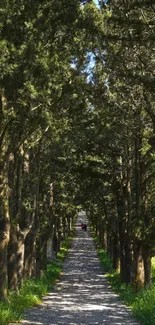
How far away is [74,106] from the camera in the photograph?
18.4m

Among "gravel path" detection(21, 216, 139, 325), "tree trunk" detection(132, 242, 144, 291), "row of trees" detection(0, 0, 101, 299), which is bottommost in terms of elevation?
"gravel path" detection(21, 216, 139, 325)

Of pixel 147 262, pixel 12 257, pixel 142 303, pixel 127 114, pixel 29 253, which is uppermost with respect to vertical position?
pixel 127 114

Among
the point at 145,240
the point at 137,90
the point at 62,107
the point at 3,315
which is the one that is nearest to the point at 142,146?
the point at 145,240

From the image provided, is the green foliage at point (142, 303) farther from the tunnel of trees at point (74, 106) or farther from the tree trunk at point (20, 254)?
the tree trunk at point (20, 254)

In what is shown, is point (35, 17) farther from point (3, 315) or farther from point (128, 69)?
point (3, 315)

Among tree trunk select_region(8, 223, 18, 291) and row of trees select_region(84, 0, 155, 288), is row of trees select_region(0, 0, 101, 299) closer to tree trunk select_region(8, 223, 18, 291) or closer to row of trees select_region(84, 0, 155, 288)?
tree trunk select_region(8, 223, 18, 291)

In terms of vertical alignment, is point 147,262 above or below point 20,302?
above

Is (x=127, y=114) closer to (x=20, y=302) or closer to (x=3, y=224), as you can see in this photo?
(x=3, y=224)

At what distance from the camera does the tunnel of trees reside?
38.1 ft

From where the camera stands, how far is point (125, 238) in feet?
87.6

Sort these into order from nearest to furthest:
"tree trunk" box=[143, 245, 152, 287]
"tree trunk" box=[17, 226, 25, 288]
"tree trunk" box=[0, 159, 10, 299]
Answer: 1. "tree trunk" box=[0, 159, 10, 299]
2. "tree trunk" box=[17, 226, 25, 288]
3. "tree trunk" box=[143, 245, 152, 287]

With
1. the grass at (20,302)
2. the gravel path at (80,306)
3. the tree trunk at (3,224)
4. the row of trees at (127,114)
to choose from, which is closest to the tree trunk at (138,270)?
the row of trees at (127,114)

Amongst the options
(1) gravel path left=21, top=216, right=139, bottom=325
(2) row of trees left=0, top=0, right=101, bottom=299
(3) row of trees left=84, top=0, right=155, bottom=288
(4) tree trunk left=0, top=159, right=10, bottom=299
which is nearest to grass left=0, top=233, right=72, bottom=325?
(1) gravel path left=21, top=216, right=139, bottom=325

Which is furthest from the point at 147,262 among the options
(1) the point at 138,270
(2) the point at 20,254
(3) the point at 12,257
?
(3) the point at 12,257
